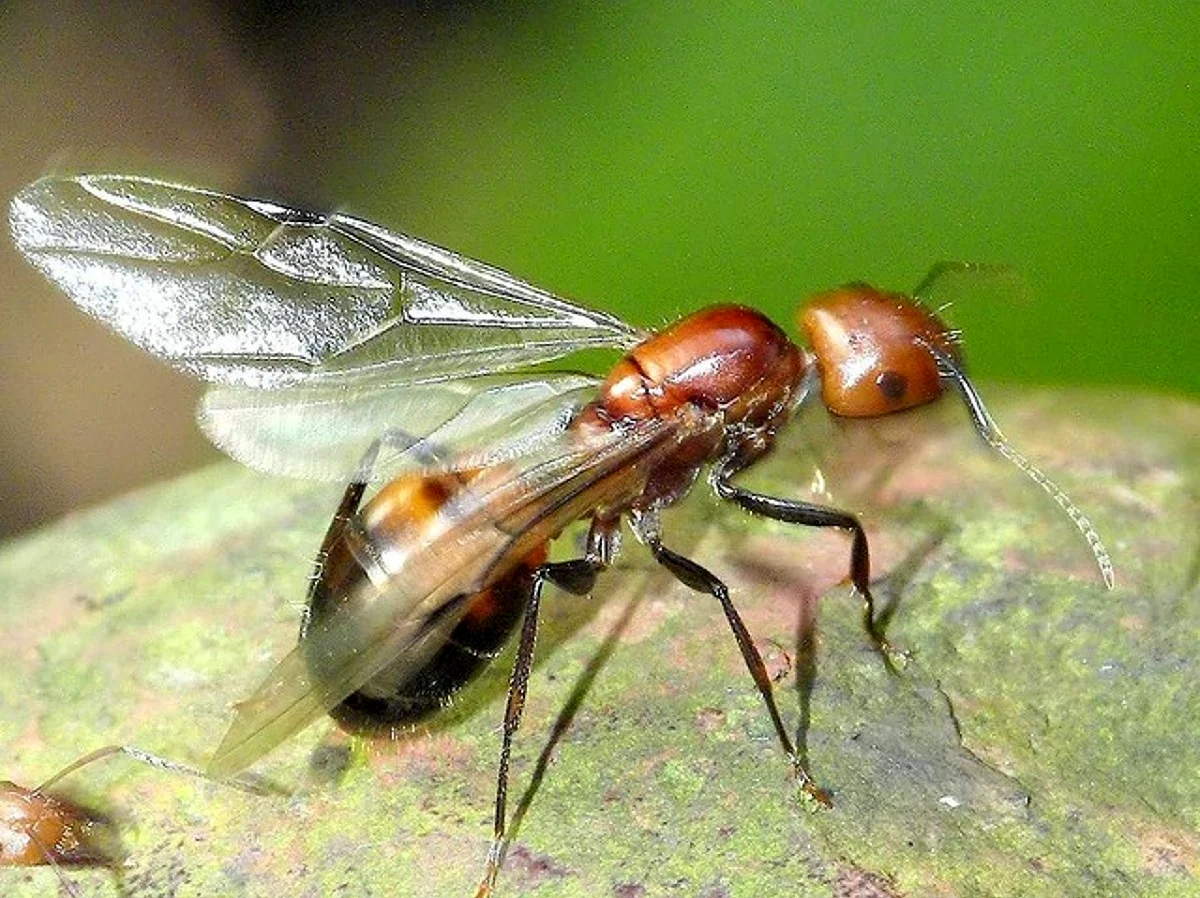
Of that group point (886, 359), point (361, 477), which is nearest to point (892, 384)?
point (886, 359)

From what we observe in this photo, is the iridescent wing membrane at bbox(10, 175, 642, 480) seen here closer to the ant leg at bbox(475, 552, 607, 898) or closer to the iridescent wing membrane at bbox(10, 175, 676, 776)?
the iridescent wing membrane at bbox(10, 175, 676, 776)

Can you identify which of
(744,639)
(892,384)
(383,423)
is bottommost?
(744,639)

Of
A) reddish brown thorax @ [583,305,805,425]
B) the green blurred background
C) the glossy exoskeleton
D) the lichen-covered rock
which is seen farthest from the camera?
the green blurred background

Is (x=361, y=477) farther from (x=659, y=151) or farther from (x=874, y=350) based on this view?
(x=659, y=151)

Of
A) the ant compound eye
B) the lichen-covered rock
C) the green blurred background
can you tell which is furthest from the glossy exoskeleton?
the green blurred background

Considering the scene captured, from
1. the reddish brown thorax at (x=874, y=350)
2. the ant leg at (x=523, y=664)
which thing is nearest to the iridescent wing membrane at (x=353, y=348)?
the ant leg at (x=523, y=664)

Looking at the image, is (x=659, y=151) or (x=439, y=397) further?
(x=659, y=151)

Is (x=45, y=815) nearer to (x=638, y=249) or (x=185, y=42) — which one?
(x=638, y=249)

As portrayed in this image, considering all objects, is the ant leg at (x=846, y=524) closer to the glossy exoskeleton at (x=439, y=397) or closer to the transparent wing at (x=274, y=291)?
the glossy exoskeleton at (x=439, y=397)
